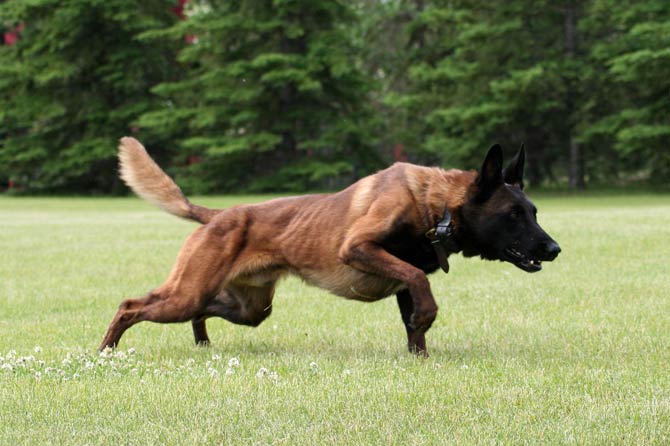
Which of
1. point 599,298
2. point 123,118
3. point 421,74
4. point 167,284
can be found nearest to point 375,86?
point 421,74

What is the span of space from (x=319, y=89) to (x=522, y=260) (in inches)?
1298

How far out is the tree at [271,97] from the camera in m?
A: 37.5

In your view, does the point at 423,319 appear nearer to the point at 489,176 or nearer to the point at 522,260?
the point at 522,260

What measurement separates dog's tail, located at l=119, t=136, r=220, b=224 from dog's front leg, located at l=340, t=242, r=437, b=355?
148 centimetres

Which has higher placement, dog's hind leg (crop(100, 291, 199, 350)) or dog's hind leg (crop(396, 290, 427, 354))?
dog's hind leg (crop(100, 291, 199, 350))

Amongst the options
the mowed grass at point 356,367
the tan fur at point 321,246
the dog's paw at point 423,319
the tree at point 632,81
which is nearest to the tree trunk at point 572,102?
the tree at point 632,81

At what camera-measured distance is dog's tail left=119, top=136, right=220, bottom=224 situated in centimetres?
684

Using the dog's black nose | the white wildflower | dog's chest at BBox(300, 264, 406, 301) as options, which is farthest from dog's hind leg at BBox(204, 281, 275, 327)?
the dog's black nose

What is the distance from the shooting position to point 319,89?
3850 centimetres

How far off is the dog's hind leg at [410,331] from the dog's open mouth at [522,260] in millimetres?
783

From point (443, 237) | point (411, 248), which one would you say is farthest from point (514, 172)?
point (411, 248)

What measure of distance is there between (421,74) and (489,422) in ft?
110

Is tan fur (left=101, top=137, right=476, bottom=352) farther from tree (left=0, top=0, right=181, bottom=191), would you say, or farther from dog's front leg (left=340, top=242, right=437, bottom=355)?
tree (left=0, top=0, right=181, bottom=191)

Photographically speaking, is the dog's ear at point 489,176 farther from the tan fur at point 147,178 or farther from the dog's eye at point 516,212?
the tan fur at point 147,178
